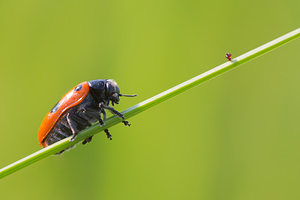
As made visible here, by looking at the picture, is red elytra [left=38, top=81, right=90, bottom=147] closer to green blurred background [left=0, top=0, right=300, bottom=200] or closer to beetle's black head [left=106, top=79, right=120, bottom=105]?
beetle's black head [left=106, top=79, right=120, bottom=105]

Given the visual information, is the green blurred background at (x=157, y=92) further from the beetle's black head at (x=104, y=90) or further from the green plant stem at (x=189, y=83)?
the green plant stem at (x=189, y=83)

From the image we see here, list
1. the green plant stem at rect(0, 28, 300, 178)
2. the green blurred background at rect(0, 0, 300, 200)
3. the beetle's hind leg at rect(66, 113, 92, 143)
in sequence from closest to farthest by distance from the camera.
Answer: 1. the green plant stem at rect(0, 28, 300, 178)
2. the beetle's hind leg at rect(66, 113, 92, 143)
3. the green blurred background at rect(0, 0, 300, 200)

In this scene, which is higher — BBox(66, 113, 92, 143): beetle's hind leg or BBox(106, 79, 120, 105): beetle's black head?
BBox(106, 79, 120, 105): beetle's black head

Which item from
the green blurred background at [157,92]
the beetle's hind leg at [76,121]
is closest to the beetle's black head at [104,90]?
the beetle's hind leg at [76,121]

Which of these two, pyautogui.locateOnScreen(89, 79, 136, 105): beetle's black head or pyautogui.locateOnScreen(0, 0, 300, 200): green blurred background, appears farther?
pyautogui.locateOnScreen(0, 0, 300, 200): green blurred background

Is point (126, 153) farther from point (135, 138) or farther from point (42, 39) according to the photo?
point (42, 39)

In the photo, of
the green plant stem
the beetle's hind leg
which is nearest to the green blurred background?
the beetle's hind leg

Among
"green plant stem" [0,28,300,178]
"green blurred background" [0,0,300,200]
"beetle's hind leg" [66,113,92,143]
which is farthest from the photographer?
"green blurred background" [0,0,300,200]
